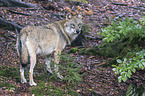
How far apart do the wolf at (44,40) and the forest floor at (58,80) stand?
400 mm

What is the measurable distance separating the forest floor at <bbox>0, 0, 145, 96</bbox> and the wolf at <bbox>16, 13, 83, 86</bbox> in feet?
1.31

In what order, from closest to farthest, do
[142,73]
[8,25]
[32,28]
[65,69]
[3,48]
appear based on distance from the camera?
[32,28]
[65,69]
[142,73]
[3,48]
[8,25]

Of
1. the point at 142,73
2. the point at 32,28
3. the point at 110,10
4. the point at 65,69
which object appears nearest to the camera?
the point at 32,28

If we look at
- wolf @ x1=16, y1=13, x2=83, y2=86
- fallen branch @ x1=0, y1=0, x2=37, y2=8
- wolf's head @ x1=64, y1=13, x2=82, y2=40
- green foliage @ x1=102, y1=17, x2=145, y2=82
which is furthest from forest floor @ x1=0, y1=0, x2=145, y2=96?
wolf's head @ x1=64, y1=13, x2=82, y2=40

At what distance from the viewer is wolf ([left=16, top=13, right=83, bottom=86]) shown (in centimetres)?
481

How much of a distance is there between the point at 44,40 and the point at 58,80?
1.42 m

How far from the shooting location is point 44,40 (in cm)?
528

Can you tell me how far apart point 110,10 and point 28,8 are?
610cm

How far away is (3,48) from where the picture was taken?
6.93 meters

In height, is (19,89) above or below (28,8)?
below

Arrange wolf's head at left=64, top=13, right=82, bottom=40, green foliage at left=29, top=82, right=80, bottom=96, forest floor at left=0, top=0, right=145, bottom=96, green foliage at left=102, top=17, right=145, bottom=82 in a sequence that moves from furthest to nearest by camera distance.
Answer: wolf's head at left=64, top=13, right=82, bottom=40, forest floor at left=0, top=0, right=145, bottom=96, green foliage at left=29, top=82, right=80, bottom=96, green foliage at left=102, top=17, right=145, bottom=82

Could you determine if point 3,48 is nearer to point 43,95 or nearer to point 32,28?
point 32,28

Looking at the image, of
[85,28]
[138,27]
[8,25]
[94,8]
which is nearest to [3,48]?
[8,25]

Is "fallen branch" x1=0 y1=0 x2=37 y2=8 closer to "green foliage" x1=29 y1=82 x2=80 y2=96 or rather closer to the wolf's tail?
the wolf's tail
